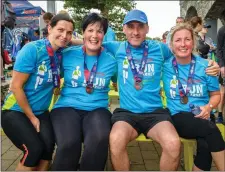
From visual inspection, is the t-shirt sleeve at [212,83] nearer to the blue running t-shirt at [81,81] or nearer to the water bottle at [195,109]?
the water bottle at [195,109]

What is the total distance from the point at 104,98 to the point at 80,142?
583 mm

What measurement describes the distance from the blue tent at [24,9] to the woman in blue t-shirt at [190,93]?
474 inches

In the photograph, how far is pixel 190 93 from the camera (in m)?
3.03

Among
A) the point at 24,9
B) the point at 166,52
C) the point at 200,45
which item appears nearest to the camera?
the point at 166,52

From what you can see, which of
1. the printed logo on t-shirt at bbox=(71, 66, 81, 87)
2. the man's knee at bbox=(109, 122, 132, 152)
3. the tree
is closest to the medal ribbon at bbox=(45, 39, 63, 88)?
the printed logo on t-shirt at bbox=(71, 66, 81, 87)

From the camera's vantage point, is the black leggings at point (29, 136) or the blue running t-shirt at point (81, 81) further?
the blue running t-shirt at point (81, 81)

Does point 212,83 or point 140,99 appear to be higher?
point 212,83

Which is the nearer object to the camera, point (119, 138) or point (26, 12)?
point (119, 138)

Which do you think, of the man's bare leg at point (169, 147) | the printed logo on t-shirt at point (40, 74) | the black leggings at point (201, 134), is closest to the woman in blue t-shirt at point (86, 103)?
the printed logo on t-shirt at point (40, 74)

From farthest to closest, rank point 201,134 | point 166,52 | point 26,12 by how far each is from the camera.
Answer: point 26,12
point 166,52
point 201,134

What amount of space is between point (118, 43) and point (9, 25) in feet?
18.8

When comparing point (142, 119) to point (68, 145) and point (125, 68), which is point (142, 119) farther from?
point (68, 145)

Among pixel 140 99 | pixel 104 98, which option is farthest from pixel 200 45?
pixel 104 98

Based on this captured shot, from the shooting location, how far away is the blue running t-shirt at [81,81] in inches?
119
